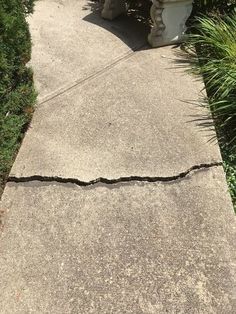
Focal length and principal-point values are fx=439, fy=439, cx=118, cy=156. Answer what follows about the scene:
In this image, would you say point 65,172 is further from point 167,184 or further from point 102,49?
point 102,49

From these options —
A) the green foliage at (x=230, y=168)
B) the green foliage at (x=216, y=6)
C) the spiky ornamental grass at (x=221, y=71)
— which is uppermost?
the green foliage at (x=216, y=6)

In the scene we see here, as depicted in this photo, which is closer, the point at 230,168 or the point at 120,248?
the point at 120,248

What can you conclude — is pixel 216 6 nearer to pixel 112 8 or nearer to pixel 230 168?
pixel 112 8

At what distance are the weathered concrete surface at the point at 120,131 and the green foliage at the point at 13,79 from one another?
173mm

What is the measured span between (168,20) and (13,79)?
2.00 m

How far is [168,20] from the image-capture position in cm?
439

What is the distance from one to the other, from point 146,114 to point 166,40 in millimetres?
1287

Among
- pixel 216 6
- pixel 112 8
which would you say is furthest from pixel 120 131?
pixel 216 6

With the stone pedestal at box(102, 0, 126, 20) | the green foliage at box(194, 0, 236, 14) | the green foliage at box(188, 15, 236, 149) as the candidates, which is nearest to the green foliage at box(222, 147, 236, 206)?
the green foliage at box(188, 15, 236, 149)

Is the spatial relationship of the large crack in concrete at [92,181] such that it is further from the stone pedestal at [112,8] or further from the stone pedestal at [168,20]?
the stone pedestal at [112,8]

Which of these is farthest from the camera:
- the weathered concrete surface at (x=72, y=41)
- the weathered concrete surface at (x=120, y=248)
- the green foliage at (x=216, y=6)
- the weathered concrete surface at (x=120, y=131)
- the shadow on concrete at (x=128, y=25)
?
the green foliage at (x=216, y=6)

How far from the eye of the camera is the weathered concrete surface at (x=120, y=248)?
91.7 inches

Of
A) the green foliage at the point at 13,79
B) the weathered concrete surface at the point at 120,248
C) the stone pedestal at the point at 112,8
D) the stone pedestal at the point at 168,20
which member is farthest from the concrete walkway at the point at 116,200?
the stone pedestal at the point at 112,8

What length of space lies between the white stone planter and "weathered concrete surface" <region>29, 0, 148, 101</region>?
0.19 m
